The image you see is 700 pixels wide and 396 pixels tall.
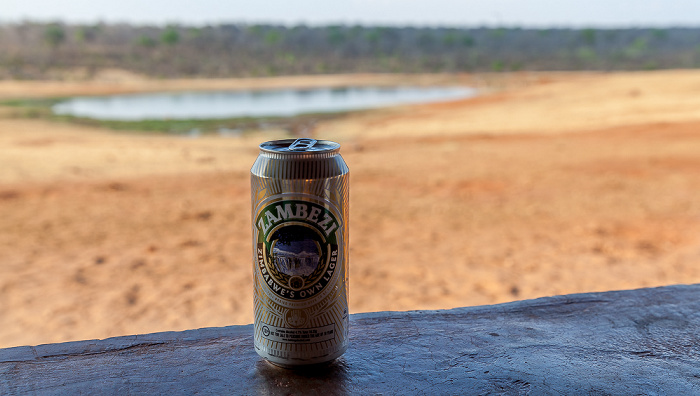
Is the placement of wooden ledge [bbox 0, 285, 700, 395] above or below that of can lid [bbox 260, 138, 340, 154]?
below

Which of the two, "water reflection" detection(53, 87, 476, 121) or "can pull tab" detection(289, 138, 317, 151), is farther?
"water reflection" detection(53, 87, 476, 121)

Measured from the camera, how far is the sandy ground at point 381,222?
463cm

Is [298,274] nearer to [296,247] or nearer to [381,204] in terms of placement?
[296,247]

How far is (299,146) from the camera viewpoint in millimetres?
1239

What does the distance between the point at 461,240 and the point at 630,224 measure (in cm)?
191

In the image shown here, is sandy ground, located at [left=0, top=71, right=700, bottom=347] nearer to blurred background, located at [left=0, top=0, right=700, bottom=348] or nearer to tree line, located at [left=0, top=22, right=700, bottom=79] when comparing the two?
blurred background, located at [left=0, top=0, right=700, bottom=348]

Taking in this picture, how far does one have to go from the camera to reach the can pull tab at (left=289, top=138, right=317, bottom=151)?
121 cm

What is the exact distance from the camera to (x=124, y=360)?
1.25 metres

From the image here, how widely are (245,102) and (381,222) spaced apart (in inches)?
827

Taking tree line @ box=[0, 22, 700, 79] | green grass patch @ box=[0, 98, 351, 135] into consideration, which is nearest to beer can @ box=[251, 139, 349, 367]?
green grass patch @ box=[0, 98, 351, 135]

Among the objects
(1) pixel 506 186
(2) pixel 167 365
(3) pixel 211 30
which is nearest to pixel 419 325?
(2) pixel 167 365

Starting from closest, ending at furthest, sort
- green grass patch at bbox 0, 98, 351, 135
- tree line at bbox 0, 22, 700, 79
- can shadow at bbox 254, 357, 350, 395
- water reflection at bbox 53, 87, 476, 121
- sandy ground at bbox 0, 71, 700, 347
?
can shadow at bbox 254, 357, 350, 395
sandy ground at bbox 0, 71, 700, 347
green grass patch at bbox 0, 98, 351, 135
water reflection at bbox 53, 87, 476, 121
tree line at bbox 0, 22, 700, 79

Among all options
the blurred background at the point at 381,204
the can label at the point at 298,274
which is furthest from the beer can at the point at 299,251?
the blurred background at the point at 381,204

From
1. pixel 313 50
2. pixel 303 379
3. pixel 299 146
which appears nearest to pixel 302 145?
pixel 299 146
